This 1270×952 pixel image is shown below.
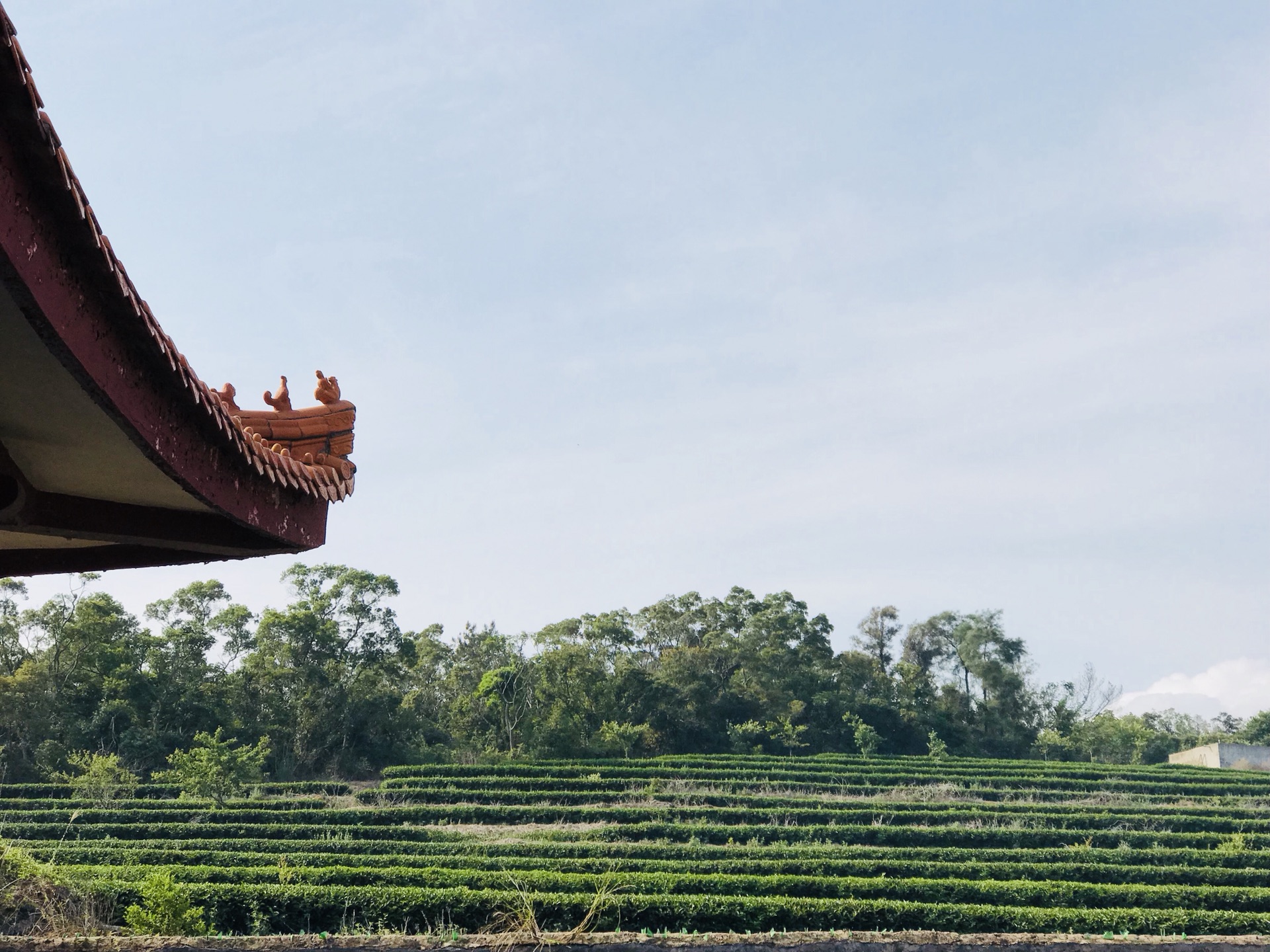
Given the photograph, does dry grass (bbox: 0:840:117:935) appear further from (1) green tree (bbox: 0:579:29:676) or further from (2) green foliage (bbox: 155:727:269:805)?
(1) green tree (bbox: 0:579:29:676)

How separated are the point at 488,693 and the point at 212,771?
16749 mm

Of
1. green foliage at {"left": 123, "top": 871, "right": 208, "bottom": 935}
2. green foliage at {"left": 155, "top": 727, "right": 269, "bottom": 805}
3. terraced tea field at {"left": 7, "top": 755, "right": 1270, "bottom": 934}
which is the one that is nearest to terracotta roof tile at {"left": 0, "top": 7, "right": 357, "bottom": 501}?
terraced tea field at {"left": 7, "top": 755, "right": 1270, "bottom": 934}

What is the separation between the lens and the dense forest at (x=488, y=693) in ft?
111

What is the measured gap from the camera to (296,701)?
36750mm

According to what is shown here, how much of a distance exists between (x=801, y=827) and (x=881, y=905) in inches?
277

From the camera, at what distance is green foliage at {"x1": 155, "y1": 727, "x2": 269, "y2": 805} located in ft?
76.7

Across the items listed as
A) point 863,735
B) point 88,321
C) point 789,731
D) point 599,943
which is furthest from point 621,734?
point 88,321

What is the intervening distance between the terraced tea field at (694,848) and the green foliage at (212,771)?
47cm

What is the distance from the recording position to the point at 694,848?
19.5 meters

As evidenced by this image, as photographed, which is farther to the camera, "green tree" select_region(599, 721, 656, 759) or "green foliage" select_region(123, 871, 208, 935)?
"green tree" select_region(599, 721, 656, 759)

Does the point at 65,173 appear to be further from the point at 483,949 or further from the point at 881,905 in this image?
the point at 881,905

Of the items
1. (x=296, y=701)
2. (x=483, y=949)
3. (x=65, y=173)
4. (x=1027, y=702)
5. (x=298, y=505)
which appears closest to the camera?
(x=65, y=173)

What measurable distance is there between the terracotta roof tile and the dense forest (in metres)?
30.3

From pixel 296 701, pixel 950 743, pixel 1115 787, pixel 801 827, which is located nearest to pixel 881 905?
pixel 801 827
